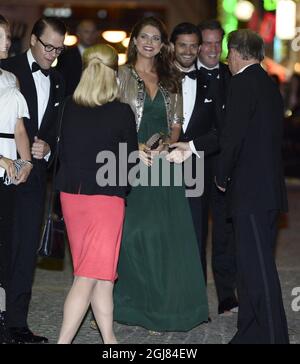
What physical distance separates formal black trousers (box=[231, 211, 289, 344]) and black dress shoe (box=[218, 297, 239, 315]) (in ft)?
4.94

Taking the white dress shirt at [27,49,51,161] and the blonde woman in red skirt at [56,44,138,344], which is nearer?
the blonde woman in red skirt at [56,44,138,344]

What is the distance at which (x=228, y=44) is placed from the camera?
648cm

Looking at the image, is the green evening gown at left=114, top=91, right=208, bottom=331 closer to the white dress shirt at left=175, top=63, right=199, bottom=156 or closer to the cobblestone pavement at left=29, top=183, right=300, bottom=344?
the cobblestone pavement at left=29, top=183, right=300, bottom=344

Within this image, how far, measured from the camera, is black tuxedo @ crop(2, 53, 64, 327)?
6.72m

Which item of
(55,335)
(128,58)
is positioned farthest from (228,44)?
(55,335)

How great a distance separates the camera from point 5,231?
6379 millimetres

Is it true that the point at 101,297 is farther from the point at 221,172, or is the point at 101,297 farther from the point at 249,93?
the point at 249,93

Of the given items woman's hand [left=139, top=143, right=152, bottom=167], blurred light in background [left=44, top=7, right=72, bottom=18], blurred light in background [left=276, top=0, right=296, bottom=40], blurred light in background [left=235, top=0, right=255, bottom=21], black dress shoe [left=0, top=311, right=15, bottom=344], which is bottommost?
black dress shoe [left=0, top=311, right=15, bottom=344]

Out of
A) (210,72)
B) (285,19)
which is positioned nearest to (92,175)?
(210,72)

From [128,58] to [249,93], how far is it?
1495 mm

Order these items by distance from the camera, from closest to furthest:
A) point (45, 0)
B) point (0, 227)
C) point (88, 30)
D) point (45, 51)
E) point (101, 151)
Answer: point (101, 151), point (0, 227), point (45, 51), point (88, 30), point (45, 0)

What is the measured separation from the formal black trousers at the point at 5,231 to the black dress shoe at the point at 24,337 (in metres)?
0.31

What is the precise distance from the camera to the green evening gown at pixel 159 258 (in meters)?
7.00

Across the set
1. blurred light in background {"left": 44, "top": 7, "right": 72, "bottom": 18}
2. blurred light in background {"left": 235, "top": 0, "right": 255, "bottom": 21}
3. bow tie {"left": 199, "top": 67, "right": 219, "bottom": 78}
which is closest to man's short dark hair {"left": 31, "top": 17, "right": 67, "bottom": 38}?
bow tie {"left": 199, "top": 67, "right": 219, "bottom": 78}
